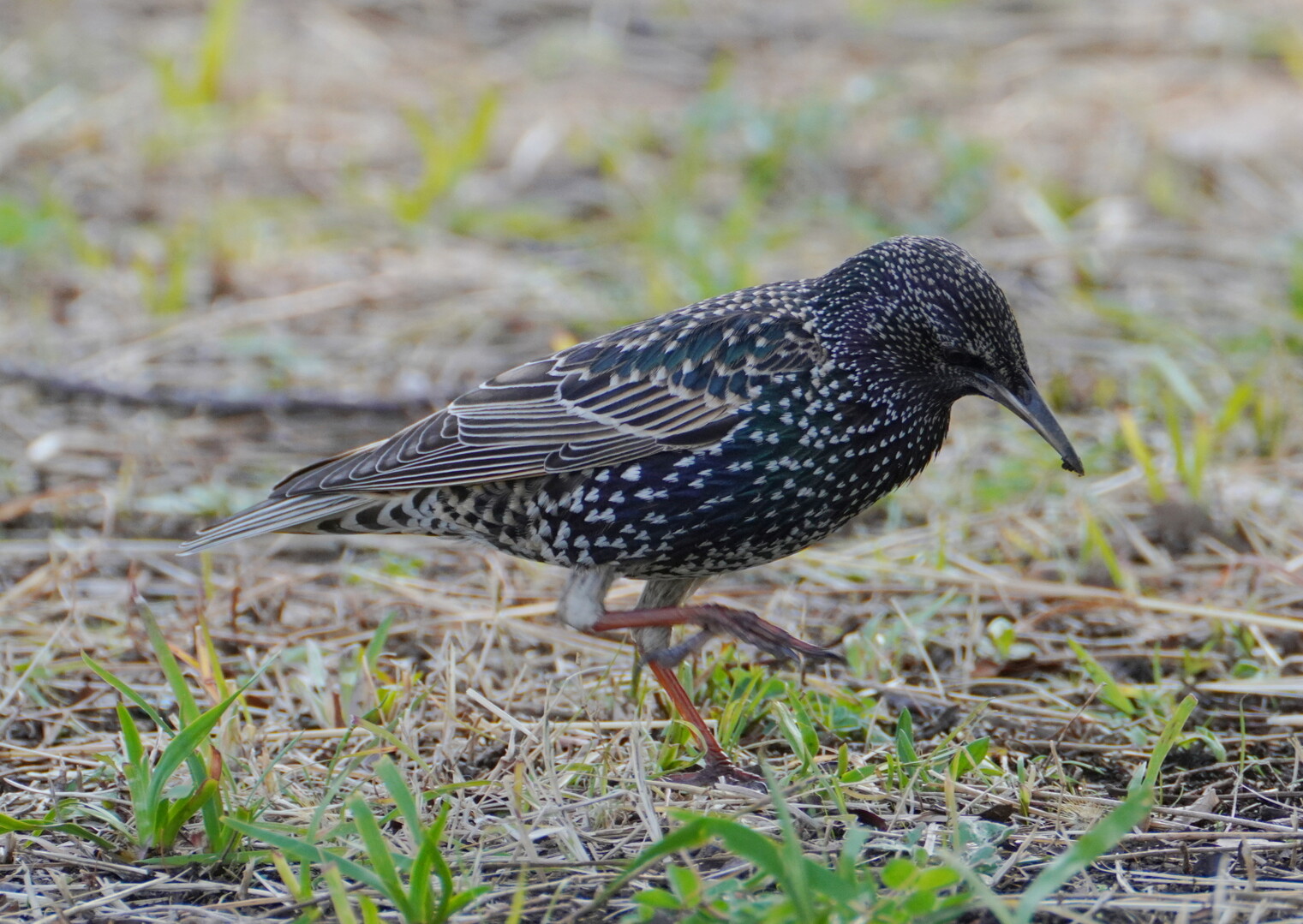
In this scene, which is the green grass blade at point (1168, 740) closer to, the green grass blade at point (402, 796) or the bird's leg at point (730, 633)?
the bird's leg at point (730, 633)

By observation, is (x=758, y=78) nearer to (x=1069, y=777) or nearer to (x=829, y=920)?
(x=1069, y=777)

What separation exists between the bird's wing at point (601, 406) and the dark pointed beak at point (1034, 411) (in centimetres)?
45

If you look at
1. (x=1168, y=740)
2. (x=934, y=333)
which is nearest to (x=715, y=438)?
(x=934, y=333)

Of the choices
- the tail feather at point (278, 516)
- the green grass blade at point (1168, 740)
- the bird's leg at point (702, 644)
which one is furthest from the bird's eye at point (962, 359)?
the tail feather at point (278, 516)

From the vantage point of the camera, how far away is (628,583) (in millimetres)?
4973

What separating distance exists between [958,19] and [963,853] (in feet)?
30.6

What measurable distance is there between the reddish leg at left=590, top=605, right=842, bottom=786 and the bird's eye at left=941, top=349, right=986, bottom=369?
809 mm

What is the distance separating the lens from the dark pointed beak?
3.67m

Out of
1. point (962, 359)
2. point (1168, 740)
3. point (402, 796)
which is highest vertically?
point (962, 359)

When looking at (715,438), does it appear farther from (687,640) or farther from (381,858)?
(381,858)

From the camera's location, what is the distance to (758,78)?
999 cm

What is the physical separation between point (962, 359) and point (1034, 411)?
0.73 feet

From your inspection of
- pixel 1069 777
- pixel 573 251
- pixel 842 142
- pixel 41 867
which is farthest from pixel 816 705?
pixel 842 142

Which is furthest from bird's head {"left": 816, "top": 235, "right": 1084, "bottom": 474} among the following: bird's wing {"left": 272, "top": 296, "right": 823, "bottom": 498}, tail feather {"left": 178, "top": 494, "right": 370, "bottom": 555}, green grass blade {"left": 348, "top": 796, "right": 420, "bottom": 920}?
green grass blade {"left": 348, "top": 796, "right": 420, "bottom": 920}
